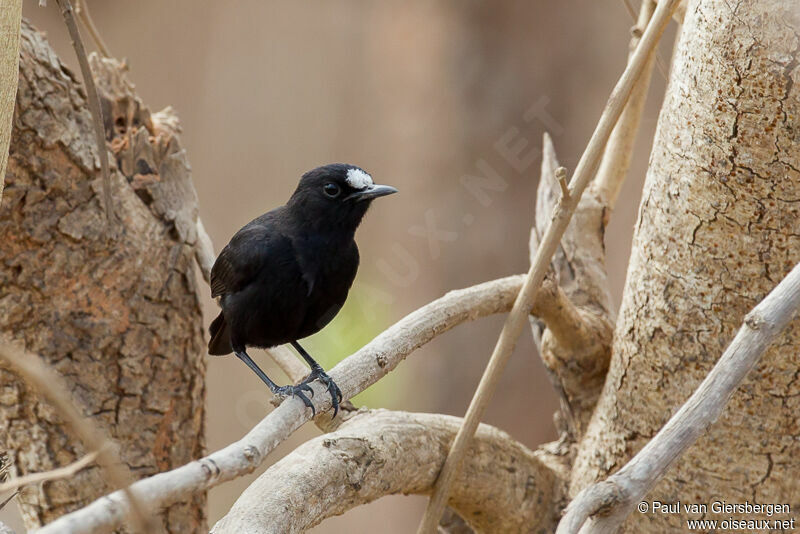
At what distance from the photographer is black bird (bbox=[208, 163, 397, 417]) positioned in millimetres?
2463

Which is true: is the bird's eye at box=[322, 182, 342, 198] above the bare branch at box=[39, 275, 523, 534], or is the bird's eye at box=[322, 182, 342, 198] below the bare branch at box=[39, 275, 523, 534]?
above

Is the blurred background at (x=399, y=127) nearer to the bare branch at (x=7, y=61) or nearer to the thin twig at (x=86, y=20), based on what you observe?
the thin twig at (x=86, y=20)

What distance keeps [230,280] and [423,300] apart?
3.56m

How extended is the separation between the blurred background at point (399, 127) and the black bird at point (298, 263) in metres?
1.88

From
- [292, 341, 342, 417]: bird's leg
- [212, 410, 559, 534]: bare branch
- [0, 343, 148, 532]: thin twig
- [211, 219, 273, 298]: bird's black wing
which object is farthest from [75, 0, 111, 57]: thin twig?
[0, 343, 148, 532]: thin twig

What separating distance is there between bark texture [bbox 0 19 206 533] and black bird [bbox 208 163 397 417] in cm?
28

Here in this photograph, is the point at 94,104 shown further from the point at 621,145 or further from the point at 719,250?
the point at 621,145

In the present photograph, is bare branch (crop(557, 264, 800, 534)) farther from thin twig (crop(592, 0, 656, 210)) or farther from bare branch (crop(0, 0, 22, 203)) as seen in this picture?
thin twig (crop(592, 0, 656, 210))

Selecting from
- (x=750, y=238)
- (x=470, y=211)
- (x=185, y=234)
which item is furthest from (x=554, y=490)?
(x=470, y=211)

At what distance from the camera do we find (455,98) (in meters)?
5.59

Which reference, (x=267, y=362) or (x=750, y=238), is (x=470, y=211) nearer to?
(x=267, y=362)

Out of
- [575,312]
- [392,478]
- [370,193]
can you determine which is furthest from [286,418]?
[575,312]

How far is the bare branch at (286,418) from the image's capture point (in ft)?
3.20

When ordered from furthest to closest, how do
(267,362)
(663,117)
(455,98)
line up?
(267,362) → (455,98) → (663,117)
